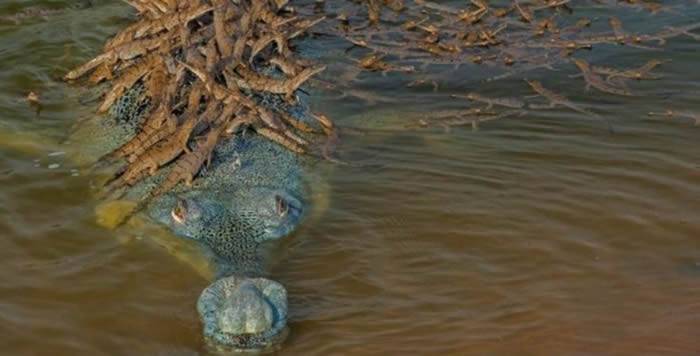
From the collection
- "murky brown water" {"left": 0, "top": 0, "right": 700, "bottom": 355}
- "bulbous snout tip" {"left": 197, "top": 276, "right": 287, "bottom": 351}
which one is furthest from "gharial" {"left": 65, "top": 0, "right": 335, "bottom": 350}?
"murky brown water" {"left": 0, "top": 0, "right": 700, "bottom": 355}

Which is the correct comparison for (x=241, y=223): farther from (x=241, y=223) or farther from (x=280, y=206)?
(x=280, y=206)

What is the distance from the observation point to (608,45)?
8.38 m

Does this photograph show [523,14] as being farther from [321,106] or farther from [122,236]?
[122,236]

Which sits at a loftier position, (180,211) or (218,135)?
(218,135)

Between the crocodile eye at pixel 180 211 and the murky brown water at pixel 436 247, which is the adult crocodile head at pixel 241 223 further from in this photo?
the murky brown water at pixel 436 247

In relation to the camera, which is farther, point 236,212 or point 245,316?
point 236,212

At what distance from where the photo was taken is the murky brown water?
16.0ft

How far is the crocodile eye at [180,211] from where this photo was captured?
223 inches

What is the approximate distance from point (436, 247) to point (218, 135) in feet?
5.27

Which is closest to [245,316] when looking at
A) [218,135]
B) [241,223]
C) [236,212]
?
[241,223]

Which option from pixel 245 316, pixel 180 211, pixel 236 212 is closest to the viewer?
pixel 245 316

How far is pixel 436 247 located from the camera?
5707mm

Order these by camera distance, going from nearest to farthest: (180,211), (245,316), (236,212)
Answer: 1. (245,316)
2. (180,211)
3. (236,212)

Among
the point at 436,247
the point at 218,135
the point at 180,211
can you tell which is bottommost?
the point at 436,247
